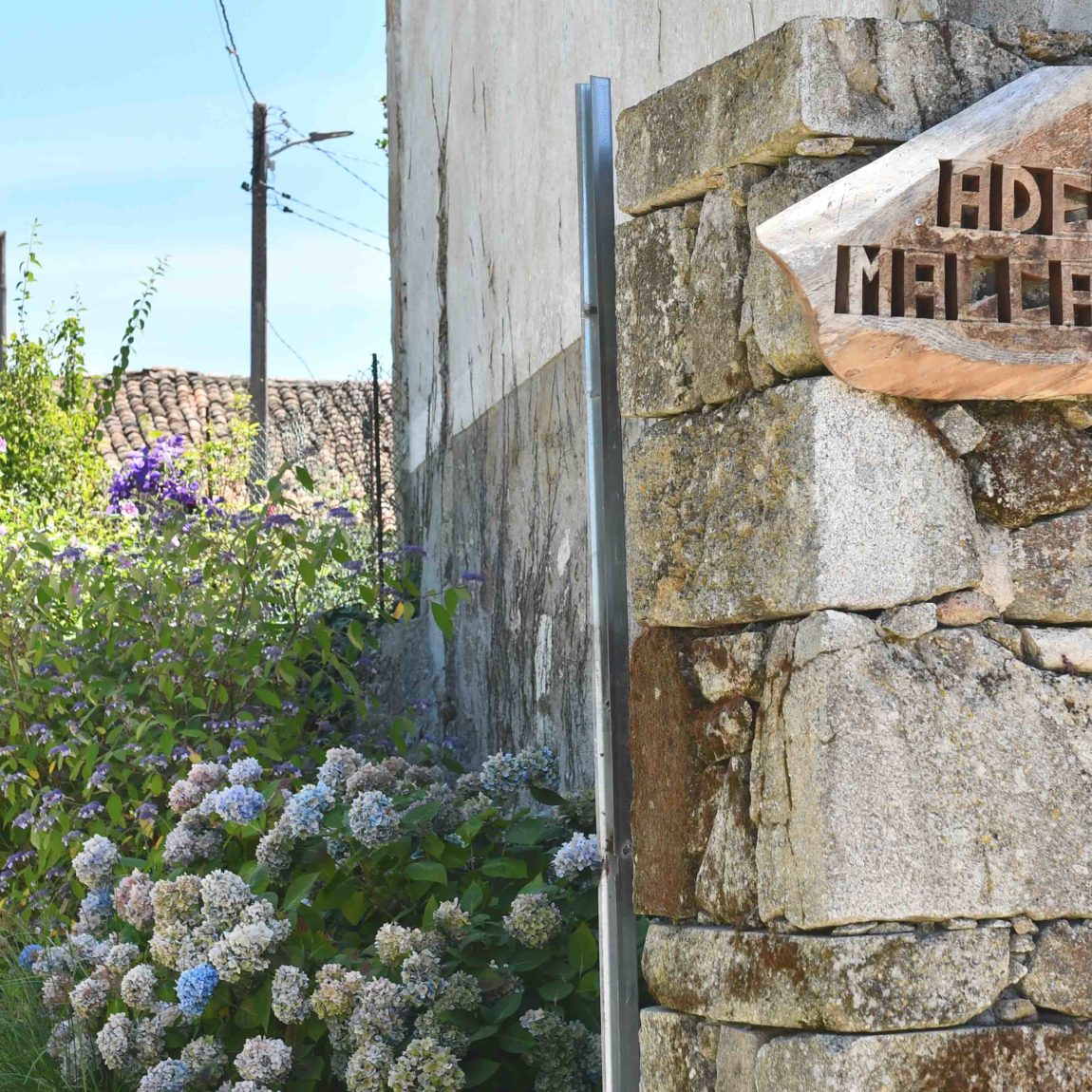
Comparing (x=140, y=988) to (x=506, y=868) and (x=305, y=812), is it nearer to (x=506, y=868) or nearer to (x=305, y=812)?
(x=305, y=812)

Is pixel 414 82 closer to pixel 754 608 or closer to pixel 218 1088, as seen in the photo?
pixel 218 1088

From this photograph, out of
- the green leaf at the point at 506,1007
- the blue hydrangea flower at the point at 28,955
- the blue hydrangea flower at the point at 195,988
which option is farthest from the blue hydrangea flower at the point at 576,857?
the blue hydrangea flower at the point at 28,955

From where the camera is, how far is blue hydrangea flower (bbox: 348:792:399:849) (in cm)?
313

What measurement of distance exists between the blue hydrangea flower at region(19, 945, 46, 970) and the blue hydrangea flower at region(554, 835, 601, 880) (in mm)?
1553

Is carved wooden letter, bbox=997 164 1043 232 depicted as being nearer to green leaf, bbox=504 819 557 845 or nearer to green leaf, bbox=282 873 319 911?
green leaf, bbox=504 819 557 845

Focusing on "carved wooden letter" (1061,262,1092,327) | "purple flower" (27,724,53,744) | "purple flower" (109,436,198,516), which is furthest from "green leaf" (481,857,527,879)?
"purple flower" (109,436,198,516)

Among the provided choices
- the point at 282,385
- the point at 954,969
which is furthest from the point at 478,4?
the point at 282,385

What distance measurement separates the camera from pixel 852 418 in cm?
192

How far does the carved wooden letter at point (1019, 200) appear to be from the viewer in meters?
1.98

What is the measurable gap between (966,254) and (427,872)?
1.75 m

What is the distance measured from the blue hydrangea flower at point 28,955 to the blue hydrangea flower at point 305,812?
37.1 inches

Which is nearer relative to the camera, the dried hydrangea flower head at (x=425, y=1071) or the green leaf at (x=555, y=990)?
the dried hydrangea flower head at (x=425, y=1071)

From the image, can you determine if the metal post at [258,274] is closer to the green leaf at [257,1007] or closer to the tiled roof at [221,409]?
the tiled roof at [221,409]

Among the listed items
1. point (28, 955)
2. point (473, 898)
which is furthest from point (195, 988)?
point (28, 955)
